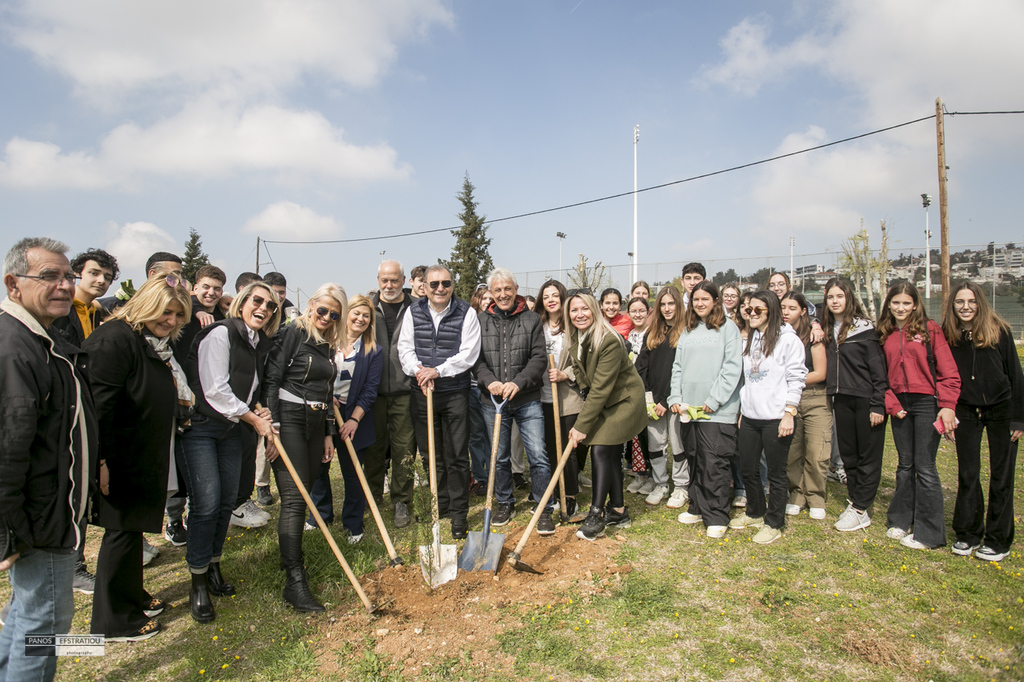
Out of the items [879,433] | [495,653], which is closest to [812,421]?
[879,433]

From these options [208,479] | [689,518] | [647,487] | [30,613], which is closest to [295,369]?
[208,479]

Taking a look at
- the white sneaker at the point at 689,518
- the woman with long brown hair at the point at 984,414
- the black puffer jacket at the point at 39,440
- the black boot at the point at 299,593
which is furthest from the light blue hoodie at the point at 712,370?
the black puffer jacket at the point at 39,440

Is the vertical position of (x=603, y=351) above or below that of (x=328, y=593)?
above

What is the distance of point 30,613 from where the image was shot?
2381mm

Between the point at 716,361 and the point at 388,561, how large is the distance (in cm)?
331

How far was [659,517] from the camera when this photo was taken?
547cm

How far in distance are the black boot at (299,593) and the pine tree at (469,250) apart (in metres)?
35.3

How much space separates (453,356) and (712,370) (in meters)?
2.36

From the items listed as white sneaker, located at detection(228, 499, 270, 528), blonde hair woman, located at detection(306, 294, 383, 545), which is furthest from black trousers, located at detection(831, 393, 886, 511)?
white sneaker, located at detection(228, 499, 270, 528)

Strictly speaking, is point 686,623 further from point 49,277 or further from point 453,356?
point 49,277

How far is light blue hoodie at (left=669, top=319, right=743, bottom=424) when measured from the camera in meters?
4.97

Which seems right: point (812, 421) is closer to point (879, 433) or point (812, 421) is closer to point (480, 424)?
point (879, 433)

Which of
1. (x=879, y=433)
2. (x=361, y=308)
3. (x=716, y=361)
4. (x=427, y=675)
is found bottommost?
(x=427, y=675)

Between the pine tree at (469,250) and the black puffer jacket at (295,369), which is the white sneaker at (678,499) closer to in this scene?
the black puffer jacket at (295,369)
